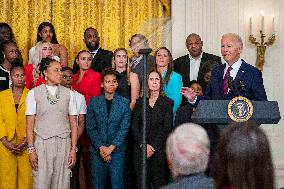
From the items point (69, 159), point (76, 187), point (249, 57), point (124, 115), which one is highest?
point (249, 57)

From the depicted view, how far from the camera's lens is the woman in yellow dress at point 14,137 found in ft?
19.0

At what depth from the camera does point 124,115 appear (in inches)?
232

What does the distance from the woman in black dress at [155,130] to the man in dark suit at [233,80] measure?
1151 mm

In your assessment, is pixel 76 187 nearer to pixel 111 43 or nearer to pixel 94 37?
pixel 94 37

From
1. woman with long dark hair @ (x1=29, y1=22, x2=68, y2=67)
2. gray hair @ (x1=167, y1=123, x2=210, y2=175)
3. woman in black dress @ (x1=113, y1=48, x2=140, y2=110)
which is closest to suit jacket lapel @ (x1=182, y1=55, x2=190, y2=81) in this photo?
woman in black dress @ (x1=113, y1=48, x2=140, y2=110)

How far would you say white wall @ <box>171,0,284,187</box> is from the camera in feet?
24.5

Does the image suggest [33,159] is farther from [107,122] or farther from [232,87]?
[232,87]

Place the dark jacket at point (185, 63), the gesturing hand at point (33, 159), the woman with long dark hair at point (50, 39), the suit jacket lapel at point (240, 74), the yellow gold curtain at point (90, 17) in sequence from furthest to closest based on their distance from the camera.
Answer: the yellow gold curtain at point (90, 17)
the woman with long dark hair at point (50, 39)
the dark jacket at point (185, 63)
the gesturing hand at point (33, 159)
the suit jacket lapel at point (240, 74)

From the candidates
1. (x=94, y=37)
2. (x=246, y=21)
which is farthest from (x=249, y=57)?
(x=94, y=37)

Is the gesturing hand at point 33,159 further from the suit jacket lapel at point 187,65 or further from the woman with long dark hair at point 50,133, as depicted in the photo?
the suit jacket lapel at point 187,65

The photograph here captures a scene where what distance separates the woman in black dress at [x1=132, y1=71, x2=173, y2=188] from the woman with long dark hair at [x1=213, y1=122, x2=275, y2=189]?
144 inches

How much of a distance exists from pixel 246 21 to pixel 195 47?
109cm

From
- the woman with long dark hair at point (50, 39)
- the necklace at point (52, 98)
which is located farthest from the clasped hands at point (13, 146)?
the woman with long dark hair at point (50, 39)

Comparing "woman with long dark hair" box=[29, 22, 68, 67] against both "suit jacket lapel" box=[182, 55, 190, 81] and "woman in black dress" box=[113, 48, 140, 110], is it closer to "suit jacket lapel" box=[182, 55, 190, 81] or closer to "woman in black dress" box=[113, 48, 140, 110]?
"woman in black dress" box=[113, 48, 140, 110]
